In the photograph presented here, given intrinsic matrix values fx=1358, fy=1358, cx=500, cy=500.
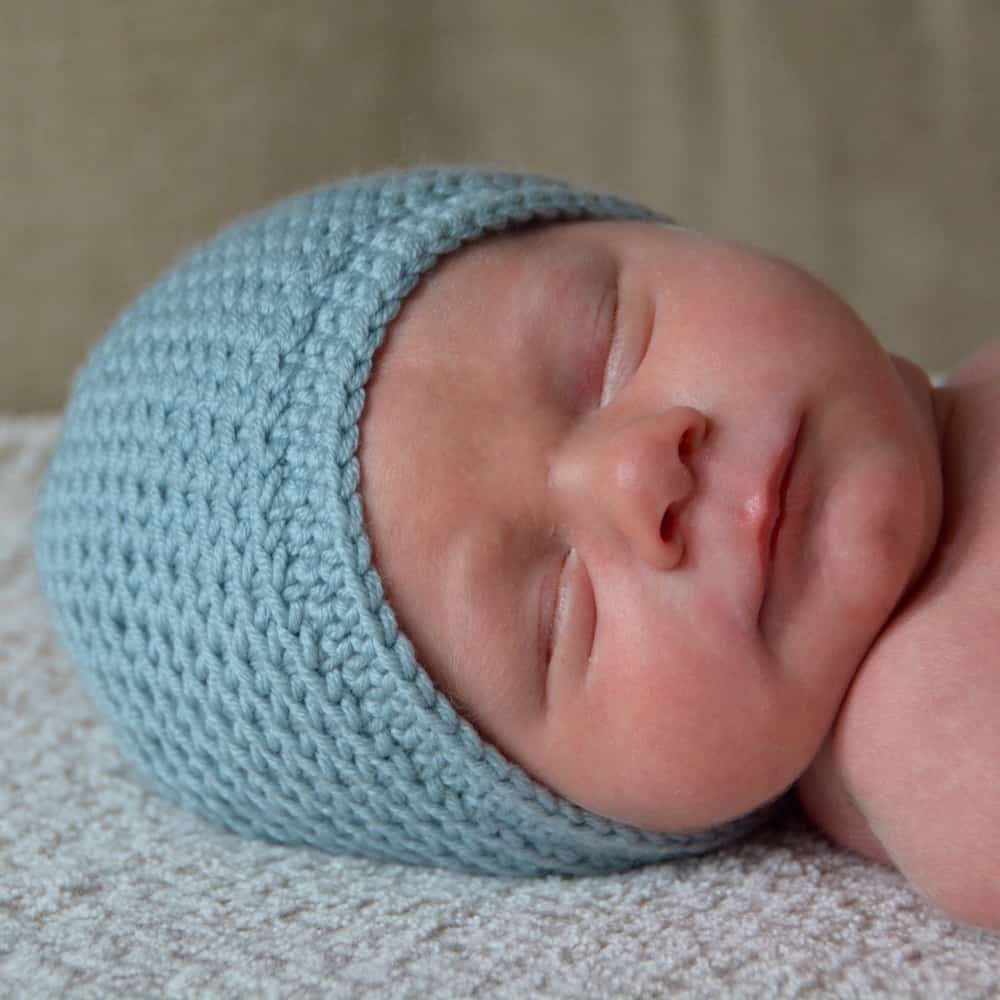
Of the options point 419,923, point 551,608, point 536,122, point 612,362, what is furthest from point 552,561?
point 536,122

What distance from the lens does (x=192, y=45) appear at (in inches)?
75.5

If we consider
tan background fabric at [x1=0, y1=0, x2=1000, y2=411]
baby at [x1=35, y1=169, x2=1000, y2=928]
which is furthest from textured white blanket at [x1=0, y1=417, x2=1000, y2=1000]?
tan background fabric at [x1=0, y1=0, x2=1000, y2=411]

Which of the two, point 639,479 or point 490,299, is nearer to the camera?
point 639,479

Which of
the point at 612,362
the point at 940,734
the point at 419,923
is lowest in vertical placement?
the point at 419,923

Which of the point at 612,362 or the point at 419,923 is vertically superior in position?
the point at 612,362

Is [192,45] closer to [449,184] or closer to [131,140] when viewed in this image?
[131,140]

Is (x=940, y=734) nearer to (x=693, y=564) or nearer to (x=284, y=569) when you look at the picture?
(x=693, y=564)

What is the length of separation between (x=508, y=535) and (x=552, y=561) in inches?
1.9

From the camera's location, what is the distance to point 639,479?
3.53 ft

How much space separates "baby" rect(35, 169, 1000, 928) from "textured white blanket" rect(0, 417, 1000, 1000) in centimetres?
4

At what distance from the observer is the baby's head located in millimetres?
1106

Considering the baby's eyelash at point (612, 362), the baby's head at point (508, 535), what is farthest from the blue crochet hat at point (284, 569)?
the baby's eyelash at point (612, 362)

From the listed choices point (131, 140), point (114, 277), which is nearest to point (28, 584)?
point (114, 277)

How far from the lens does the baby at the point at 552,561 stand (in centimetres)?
110
